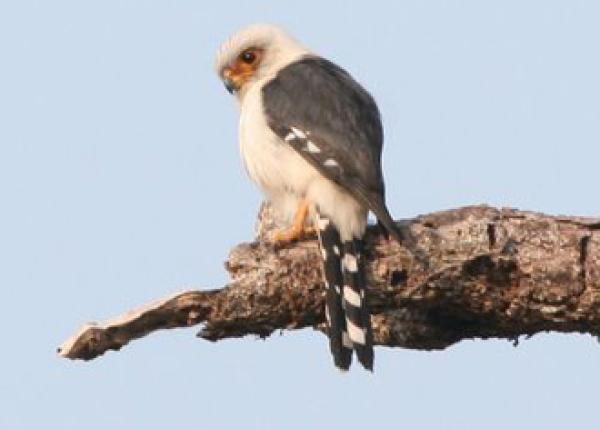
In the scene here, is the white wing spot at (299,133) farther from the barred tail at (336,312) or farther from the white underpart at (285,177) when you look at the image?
the barred tail at (336,312)

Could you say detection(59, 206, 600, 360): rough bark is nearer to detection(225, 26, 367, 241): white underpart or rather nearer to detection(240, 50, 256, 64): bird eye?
detection(225, 26, 367, 241): white underpart

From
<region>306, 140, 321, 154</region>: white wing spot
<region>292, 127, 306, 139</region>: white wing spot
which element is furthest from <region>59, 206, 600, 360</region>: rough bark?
<region>292, 127, 306, 139</region>: white wing spot

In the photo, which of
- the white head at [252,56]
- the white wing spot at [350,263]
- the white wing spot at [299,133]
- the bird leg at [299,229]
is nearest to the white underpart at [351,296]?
the white wing spot at [350,263]

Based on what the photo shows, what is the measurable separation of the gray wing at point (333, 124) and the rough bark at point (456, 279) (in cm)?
28

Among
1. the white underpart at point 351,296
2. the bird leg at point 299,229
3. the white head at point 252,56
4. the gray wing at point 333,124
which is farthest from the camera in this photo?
the white head at point 252,56

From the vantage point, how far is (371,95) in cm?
841

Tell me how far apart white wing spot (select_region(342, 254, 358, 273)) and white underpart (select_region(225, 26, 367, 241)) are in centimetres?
19

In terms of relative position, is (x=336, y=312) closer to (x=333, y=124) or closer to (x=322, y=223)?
(x=322, y=223)

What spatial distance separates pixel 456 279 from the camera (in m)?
7.11

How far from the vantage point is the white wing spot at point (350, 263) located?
279 inches

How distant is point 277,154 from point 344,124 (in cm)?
44

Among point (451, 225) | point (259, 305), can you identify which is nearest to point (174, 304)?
point (259, 305)

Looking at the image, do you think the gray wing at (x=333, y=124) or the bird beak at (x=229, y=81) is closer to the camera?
the gray wing at (x=333, y=124)

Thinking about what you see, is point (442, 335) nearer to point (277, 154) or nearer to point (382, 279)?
point (382, 279)
